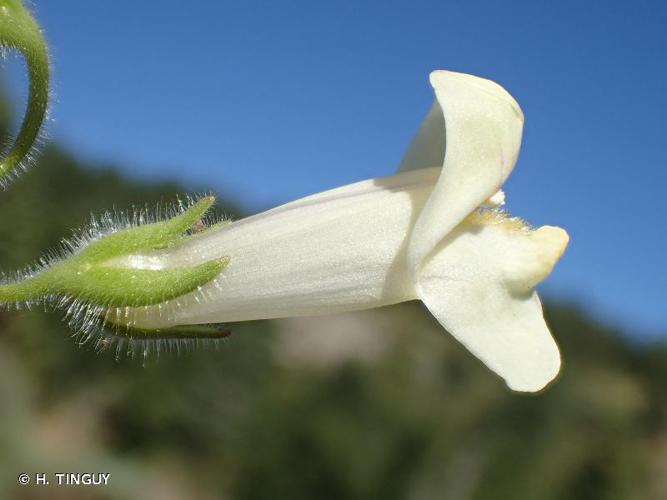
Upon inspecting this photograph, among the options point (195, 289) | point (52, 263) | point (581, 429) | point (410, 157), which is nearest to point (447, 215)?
point (410, 157)

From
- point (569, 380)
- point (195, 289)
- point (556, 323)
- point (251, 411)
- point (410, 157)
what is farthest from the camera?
point (556, 323)

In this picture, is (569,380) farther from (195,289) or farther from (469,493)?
(195,289)

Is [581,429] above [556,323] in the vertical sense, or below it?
below

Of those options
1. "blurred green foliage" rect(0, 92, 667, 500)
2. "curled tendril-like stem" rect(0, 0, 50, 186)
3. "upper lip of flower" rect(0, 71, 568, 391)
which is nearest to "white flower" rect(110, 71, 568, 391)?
Answer: "upper lip of flower" rect(0, 71, 568, 391)

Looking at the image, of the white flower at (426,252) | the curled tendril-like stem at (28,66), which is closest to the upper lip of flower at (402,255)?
the white flower at (426,252)

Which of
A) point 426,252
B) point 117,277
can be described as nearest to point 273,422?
point 117,277

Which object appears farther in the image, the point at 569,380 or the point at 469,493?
the point at 569,380

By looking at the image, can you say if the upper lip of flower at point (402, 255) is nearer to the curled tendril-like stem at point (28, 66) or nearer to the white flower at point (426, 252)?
the white flower at point (426, 252)

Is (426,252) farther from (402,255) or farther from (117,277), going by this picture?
(117,277)
